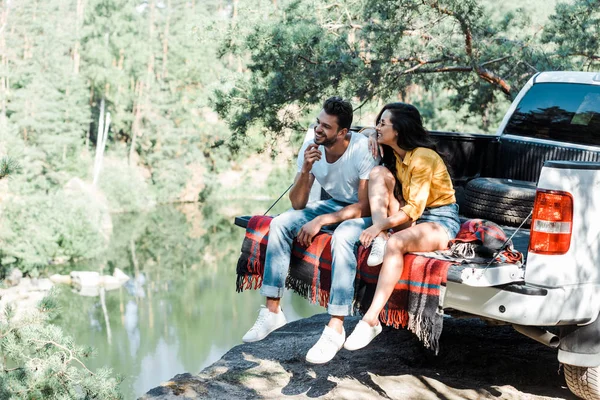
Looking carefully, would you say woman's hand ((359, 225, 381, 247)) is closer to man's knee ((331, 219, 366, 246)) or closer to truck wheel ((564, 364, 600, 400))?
man's knee ((331, 219, 366, 246))

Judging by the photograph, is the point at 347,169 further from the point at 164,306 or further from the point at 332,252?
the point at 164,306

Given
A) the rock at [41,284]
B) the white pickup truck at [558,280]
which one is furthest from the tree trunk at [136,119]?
the white pickup truck at [558,280]

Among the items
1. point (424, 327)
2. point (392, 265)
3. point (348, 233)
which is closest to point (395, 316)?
point (424, 327)

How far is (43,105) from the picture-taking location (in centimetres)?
4031

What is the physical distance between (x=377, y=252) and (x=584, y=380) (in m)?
1.37

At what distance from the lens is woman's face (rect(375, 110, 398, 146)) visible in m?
4.46

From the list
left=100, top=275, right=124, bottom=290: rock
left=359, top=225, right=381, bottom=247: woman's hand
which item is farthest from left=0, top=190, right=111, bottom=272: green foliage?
left=359, top=225, right=381, bottom=247: woman's hand

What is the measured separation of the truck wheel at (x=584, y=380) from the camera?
159 inches

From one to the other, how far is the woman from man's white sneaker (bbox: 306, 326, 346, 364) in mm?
110

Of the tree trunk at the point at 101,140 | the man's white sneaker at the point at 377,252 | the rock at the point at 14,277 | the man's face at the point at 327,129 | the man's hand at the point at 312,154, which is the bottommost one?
the rock at the point at 14,277

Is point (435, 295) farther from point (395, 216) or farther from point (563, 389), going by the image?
point (563, 389)

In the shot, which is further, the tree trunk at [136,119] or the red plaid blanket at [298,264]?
the tree trunk at [136,119]

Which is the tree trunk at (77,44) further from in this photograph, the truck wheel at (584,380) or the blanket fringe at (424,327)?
the truck wheel at (584,380)

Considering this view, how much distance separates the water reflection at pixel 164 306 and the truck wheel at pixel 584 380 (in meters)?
14.2
